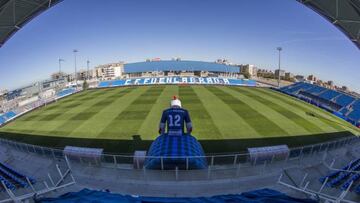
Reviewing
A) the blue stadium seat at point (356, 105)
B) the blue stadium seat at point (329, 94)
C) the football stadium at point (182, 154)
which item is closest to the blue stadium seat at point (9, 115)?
the football stadium at point (182, 154)

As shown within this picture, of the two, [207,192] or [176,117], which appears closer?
[207,192]

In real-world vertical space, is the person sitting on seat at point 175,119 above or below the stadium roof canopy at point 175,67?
below

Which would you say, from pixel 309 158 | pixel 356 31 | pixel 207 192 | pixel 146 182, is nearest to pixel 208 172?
pixel 207 192

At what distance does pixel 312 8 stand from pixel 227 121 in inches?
372

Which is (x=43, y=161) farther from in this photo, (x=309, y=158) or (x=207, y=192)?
(x=309, y=158)

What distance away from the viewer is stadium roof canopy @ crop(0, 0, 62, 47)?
10078mm

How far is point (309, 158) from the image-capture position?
9516mm

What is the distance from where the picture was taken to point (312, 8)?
11.9 m

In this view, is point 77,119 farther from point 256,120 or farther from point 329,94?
point 329,94

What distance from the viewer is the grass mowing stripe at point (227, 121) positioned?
49.9 ft

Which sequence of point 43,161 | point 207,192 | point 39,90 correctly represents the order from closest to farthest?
point 207,192
point 43,161
point 39,90

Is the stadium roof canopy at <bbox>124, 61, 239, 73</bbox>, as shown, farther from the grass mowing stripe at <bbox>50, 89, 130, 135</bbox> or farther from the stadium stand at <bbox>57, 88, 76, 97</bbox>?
the grass mowing stripe at <bbox>50, 89, 130, 135</bbox>

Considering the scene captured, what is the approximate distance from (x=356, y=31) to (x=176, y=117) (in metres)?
10.8

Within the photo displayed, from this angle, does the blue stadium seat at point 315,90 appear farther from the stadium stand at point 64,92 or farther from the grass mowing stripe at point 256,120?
the stadium stand at point 64,92
